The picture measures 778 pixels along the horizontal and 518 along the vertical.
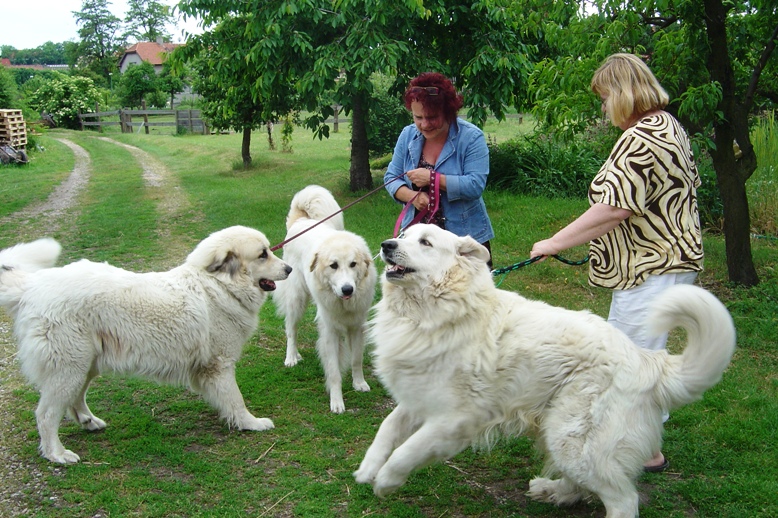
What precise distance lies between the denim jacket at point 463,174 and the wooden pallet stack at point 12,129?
22.6 meters

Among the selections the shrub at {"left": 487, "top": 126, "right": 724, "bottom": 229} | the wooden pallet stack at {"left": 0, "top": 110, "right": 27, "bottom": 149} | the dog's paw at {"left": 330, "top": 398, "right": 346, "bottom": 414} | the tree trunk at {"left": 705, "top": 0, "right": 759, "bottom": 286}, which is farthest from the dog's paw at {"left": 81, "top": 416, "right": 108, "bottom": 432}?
the wooden pallet stack at {"left": 0, "top": 110, "right": 27, "bottom": 149}

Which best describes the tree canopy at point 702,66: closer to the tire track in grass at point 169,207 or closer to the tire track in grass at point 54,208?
the tire track in grass at point 169,207

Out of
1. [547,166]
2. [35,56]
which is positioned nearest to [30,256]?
[547,166]

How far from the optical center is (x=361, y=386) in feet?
18.4

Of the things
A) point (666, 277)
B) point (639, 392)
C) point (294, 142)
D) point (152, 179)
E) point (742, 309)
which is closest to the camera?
point (639, 392)

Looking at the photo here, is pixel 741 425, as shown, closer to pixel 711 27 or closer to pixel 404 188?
pixel 404 188

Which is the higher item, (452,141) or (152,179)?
(452,141)

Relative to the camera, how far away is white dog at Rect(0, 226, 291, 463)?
4133mm

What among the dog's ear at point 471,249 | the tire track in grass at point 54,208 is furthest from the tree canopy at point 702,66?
the tire track in grass at point 54,208

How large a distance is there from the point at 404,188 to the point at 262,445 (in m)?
2.13

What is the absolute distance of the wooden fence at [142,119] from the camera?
124 feet

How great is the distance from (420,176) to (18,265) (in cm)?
284

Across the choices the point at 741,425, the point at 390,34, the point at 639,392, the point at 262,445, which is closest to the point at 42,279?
the point at 262,445

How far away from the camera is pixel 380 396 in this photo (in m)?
5.48
